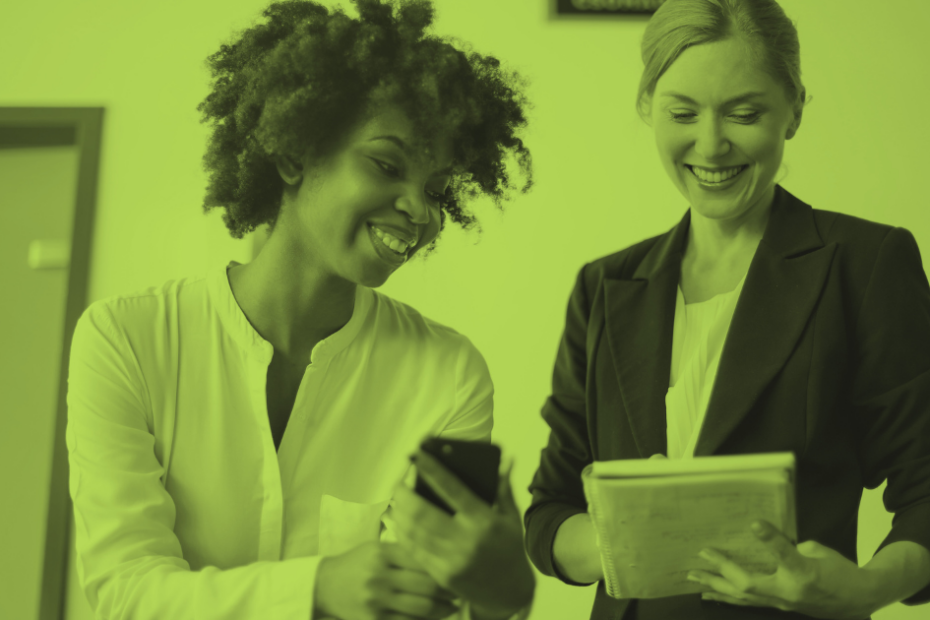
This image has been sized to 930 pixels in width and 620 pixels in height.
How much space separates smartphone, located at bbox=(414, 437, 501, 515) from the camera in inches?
34.6

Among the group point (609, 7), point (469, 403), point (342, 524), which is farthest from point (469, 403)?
point (609, 7)

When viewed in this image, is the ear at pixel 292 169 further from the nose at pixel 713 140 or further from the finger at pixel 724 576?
the finger at pixel 724 576

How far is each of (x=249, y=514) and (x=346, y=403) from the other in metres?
0.22

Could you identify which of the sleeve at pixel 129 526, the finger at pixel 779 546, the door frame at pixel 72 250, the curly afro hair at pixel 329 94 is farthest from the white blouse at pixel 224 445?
the door frame at pixel 72 250

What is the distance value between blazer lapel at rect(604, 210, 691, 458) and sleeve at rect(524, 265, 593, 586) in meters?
0.08

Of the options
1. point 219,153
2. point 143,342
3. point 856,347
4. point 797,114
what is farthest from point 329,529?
point 797,114

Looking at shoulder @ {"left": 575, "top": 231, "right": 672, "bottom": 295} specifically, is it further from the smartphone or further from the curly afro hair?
the smartphone

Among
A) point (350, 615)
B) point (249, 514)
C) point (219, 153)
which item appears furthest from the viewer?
point (219, 153)

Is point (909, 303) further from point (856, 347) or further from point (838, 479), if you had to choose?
point (838, 479)

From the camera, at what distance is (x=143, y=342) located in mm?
1190

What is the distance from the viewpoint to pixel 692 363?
46.1 inches

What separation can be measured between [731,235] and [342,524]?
766 mm

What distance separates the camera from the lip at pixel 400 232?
48.6 inches

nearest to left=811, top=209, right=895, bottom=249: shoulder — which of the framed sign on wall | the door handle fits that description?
the framed sign on wall
